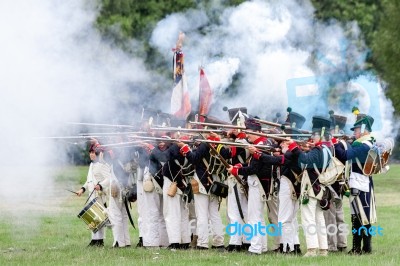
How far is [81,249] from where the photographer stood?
55.4 ft

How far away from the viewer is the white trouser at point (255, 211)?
627 inches

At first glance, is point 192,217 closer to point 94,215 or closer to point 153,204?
point 153,204

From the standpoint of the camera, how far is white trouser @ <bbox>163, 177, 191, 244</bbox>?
16984mm

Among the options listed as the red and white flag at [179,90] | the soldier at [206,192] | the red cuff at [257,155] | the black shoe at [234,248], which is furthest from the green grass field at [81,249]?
the red and white flag at [179,90]

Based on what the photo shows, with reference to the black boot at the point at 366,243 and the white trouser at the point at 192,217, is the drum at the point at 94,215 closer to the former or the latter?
the white trouser at the point at 192,217

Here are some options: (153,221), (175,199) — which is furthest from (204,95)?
(153,221)

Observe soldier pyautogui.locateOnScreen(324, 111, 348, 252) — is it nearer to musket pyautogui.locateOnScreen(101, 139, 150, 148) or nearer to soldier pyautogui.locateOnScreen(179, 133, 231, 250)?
soldier pyautogui.locateOnScreen(179, 133, 231, 250)

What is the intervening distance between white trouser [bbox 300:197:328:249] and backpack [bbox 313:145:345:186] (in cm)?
34

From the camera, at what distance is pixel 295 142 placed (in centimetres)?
1568

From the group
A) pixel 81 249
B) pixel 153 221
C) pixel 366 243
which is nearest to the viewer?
pixel 366 243

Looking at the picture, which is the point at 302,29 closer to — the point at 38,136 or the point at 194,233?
the point at 194,233

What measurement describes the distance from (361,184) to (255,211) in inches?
66.7

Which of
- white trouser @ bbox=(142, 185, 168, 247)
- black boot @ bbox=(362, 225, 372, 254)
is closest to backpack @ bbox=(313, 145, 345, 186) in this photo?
black boot @ bbox=(362, 225, 372, 254)

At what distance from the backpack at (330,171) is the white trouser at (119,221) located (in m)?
3.85
